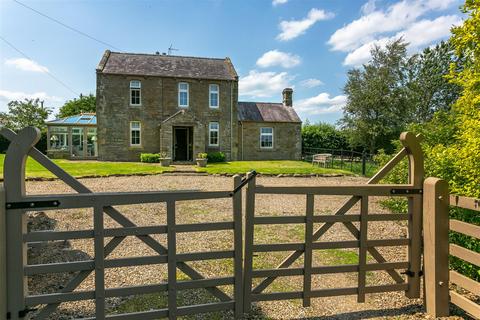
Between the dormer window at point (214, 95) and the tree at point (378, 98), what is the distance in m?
10.2

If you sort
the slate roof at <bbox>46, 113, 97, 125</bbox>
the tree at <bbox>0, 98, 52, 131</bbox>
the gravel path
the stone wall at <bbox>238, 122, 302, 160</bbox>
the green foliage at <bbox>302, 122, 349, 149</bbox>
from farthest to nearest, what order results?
1. the tree at <bbox>0, 98, 52, 131</bbox>
2. the green foliage at <bbox>302, 122, 349, 149</bbox>
3. the stone wall at <bbox>238, 122, 302, 160</bbox>
4. the slate roof at <bbox>46, 113, 97, 125</bbox>
5. the gravel path

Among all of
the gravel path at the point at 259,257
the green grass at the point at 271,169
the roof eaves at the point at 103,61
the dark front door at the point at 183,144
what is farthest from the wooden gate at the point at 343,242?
the roof eaves at the point at 103,61

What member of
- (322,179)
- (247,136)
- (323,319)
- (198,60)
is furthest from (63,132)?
(323,319)

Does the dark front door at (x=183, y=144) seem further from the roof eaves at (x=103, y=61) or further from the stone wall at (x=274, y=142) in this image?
the roof eaves at (x=103, y=61)

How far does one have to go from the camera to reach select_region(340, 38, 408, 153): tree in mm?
21375

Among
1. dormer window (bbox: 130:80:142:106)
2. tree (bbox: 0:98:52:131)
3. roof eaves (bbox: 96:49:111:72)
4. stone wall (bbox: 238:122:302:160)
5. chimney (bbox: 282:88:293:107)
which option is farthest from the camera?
tree (bbox: 0:98:52:131)

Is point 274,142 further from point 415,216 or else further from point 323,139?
point 415,216

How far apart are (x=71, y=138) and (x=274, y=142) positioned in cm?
1699

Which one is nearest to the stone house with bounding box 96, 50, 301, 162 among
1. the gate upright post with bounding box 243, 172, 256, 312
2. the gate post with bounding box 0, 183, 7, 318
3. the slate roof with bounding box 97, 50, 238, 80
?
the slate roof with bounding box 97, 50, 238, 80

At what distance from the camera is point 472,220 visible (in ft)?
12.6

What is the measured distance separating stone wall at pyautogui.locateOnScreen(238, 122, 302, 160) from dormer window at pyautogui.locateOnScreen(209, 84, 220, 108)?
2925 millimetres

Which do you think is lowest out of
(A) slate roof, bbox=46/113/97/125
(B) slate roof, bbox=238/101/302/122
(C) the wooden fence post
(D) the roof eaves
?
(C) the wooden fence post

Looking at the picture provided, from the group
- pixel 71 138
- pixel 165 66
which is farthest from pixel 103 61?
pixel 71 138

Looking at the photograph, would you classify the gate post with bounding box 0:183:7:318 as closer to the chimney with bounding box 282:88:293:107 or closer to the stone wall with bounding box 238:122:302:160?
the stone wall with bounding box 238:122:302:160
